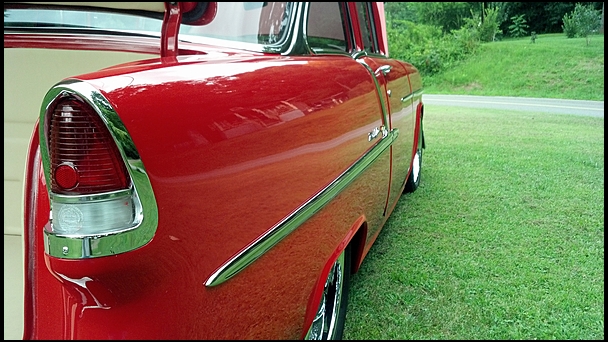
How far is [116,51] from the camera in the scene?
1.82 metres

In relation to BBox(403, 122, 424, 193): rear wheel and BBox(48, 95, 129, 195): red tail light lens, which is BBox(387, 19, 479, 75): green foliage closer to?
BBox(403, 122, 424, 193): rear wheel

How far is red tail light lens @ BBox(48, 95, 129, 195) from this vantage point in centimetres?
95

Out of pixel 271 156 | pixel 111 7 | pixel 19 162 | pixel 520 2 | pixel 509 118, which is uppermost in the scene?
pixel 520 2

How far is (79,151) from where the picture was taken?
959mm

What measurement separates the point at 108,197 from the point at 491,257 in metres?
2.65

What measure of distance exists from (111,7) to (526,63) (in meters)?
15.6

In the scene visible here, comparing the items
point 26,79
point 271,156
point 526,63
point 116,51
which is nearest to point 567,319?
point 271,156

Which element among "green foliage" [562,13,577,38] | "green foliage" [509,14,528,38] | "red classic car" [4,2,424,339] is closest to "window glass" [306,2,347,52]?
"red classic car" [4,2,424,339]

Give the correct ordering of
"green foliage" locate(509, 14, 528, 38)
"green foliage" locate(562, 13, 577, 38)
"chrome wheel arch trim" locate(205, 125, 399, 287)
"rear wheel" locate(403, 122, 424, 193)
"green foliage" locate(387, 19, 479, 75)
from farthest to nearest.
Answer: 1. "green foliage" locate(509, 14, 528, 38)
2. "green foliage" locate(387, 19, 479, 75)
3. "green foliage" locate(562, 13, 577, 38)
4. "rear wheel" locate(403, 122, 424, 193)
5. "chrome wheel arch trim" locate(205, 125, 399, 287)

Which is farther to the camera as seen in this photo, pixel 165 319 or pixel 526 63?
pixel 526 63

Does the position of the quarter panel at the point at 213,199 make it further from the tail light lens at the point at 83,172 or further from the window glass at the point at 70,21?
the window glass at the point at 70,21

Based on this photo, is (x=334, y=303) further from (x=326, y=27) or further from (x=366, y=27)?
(x=366, y=27)

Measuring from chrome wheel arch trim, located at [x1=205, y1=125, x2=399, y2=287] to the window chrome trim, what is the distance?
20 cm

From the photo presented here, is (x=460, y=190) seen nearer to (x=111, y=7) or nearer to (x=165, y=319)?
(x=111, y=7)
